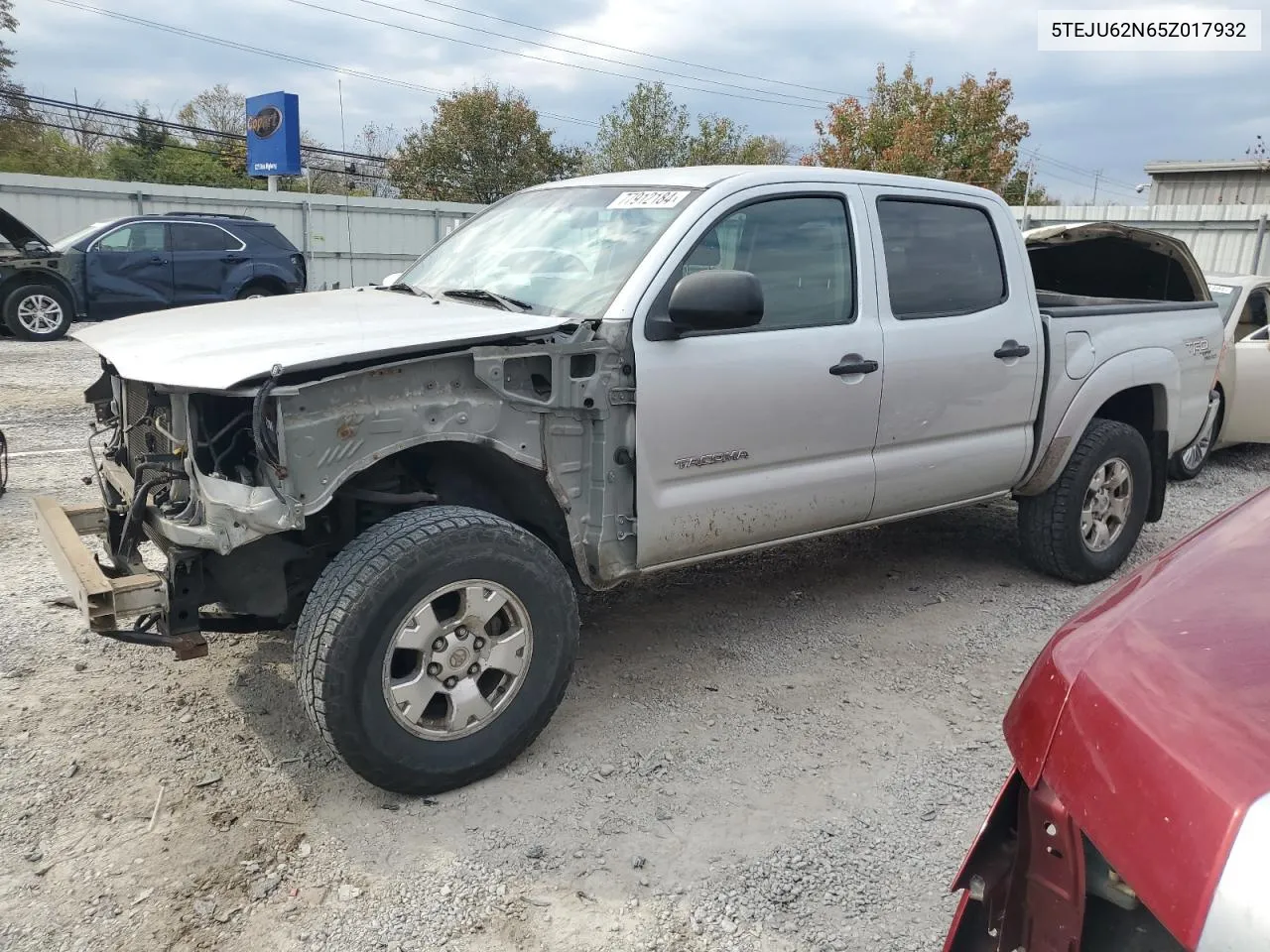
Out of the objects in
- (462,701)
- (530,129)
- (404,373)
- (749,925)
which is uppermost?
(530,129)

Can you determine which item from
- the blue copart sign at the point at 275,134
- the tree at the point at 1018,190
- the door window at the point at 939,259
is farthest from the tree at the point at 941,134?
the door window at the point at 939,259

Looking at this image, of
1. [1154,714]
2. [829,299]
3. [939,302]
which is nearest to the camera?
[1154,714]

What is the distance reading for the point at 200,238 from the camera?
14570mm

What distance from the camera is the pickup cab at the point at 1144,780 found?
1209 mm

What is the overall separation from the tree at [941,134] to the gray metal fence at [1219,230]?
20.9ft

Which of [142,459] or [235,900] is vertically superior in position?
[142,459]

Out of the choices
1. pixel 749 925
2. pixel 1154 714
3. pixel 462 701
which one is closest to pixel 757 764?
pixel 749 925

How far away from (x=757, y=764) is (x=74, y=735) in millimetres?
2308

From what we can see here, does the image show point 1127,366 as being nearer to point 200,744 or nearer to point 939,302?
point 939,302

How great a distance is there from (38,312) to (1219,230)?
16.9 metres

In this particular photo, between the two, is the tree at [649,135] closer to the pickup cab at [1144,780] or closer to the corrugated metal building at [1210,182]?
the corrugated metal building at [1210,182]

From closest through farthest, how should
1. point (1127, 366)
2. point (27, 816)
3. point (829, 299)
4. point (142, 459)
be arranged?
point (27, 816) < point (142, 459) < point (829, 299) < point (1127, 366)

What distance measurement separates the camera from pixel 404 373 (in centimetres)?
300

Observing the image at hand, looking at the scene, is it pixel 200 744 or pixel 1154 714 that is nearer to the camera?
pixel 1154 714
